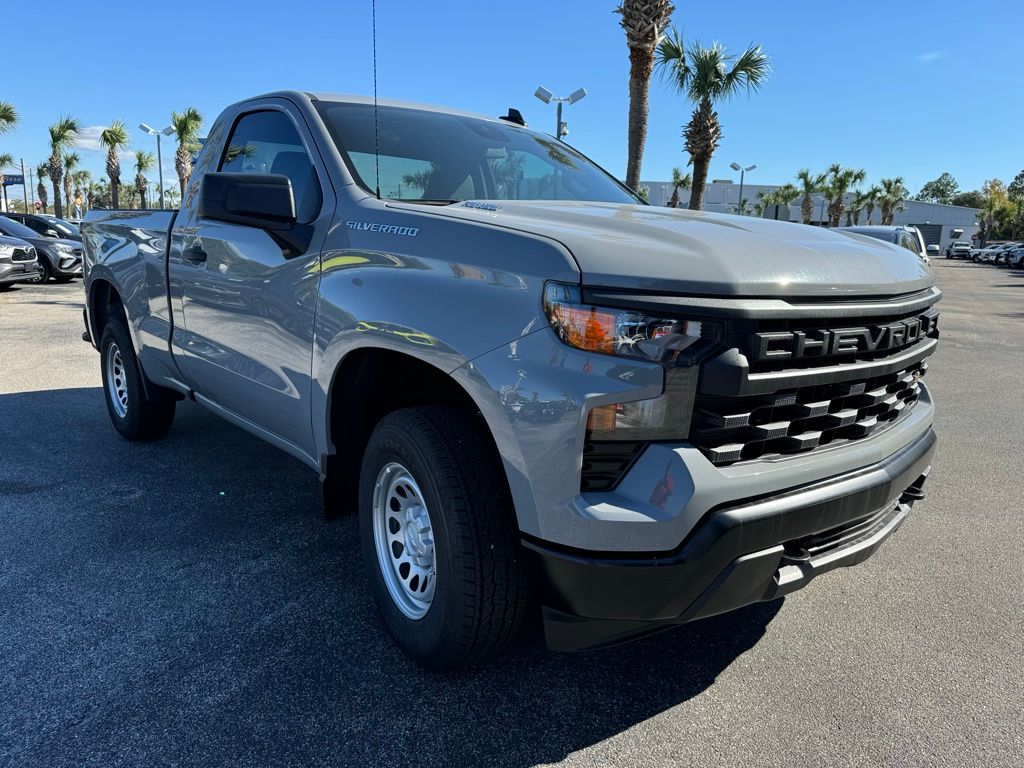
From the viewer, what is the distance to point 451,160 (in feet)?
10.6

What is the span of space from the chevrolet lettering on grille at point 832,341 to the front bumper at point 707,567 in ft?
1.22

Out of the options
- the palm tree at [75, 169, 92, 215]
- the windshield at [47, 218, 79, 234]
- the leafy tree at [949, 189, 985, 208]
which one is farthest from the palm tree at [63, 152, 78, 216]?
the leafy tree at [949, 189, 985, 208]

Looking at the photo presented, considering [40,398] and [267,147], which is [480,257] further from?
[40,398]

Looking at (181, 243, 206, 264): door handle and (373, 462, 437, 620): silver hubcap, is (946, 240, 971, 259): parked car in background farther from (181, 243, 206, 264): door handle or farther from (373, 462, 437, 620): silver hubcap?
(373, 462, 437, 620): silver hubcap

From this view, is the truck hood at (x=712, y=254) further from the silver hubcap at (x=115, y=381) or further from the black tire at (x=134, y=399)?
the silver hubcap at (x=115, y=381)

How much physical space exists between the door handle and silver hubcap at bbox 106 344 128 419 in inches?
66.7

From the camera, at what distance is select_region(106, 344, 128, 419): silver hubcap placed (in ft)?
16.3

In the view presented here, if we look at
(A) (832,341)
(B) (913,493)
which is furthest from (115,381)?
(B) (913,493)

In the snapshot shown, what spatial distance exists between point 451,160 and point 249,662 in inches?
85.0

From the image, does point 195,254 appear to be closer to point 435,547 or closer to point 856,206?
point 435,547

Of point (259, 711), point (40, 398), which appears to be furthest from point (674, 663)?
point (40, 398)

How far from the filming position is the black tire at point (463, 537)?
209cm

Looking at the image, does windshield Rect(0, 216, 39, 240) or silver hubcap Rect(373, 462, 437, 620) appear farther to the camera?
windshield Rect(0, 216, 39, 240)

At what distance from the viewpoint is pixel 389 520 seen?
2619mm
